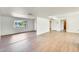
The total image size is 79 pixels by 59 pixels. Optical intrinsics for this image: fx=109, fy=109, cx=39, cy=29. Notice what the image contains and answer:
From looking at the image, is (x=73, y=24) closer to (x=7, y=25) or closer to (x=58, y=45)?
(x=7, y=25)

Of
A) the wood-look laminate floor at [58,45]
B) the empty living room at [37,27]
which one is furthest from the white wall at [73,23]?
the wood-look laminate floor at [58,45]

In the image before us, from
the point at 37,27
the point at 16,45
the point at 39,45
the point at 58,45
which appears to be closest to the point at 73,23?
the point at 37,27

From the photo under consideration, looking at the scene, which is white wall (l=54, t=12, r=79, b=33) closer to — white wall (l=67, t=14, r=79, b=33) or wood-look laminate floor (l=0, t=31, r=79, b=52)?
white wall (l=67, t=14, r=79, b=33)

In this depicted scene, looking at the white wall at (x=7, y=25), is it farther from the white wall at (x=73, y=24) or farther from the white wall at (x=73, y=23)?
the white wall at (x=73, y=24)

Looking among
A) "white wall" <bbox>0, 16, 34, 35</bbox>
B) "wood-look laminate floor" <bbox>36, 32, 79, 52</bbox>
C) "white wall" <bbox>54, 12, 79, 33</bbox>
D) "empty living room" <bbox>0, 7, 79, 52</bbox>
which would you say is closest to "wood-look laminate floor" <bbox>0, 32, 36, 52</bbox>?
"empty living room" <bbox>0, 7, 79, 52</bbox>

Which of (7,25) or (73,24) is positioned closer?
(7,25)

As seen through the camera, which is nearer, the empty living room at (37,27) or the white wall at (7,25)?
the empty living room at (37,27)

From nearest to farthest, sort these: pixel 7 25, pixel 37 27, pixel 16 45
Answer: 1. pixel 16 45
2. pixel 7 25
3. pixel 37 27

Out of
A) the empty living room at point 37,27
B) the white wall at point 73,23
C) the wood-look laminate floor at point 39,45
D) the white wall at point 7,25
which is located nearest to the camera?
the wood-look laminate floor at point 39,45
